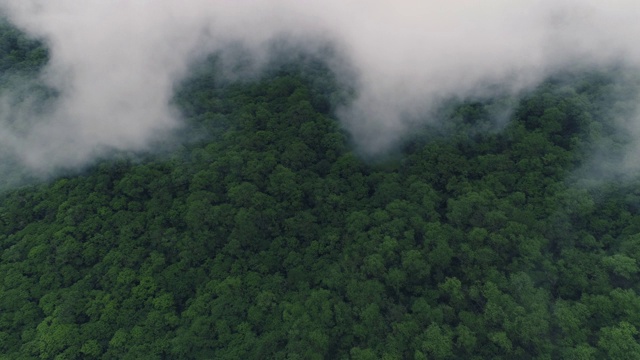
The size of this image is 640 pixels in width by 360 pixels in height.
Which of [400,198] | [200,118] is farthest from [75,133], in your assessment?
[400,198]

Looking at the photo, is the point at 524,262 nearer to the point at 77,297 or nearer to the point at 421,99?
the point at 421,99

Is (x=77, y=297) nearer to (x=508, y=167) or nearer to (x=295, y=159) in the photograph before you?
(x=295, y=159)

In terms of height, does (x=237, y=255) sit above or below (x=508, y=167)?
below

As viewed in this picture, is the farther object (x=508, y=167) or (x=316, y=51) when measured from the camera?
(x=316, y=51)

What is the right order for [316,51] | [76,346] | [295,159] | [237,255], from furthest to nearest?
[316,51] → [295,159] → [237,255] → [76,346]

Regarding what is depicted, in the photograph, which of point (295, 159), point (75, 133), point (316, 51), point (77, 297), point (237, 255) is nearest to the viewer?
point (77, 297)

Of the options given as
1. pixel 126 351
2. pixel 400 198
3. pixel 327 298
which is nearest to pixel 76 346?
pixel 126 351

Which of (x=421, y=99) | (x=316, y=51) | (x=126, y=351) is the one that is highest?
(x=316, y=51)
